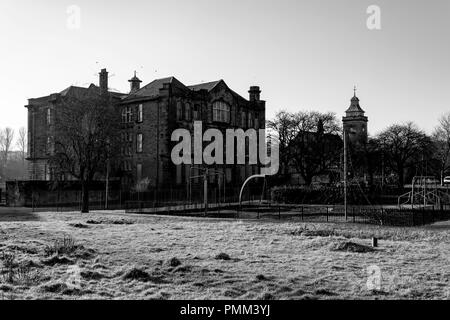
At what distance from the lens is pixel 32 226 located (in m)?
24.9

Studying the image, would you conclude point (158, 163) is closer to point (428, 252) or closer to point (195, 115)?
point (195, 115)

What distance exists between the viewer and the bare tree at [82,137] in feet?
128

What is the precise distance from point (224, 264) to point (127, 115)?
49.9 m

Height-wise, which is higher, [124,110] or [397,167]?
[124,110]

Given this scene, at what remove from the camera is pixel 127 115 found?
6184cm

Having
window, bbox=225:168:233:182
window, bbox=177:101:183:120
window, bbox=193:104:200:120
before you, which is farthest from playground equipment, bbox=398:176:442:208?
window, bbox=177:101:183:120

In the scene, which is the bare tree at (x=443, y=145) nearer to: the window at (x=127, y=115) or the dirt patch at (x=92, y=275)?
the window at (x=127, y=115)

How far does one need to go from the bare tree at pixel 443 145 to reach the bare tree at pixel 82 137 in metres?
48.5

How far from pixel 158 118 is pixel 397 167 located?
110 feet

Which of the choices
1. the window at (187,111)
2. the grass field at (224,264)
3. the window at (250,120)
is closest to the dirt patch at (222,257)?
the grass field at (224,264)

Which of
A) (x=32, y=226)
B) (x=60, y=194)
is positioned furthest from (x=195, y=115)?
(x=32, y=226)

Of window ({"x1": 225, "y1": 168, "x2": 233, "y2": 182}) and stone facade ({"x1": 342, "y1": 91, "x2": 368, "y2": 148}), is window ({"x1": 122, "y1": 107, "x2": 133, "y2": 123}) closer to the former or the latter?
window ({"x1": 225, "y1": 168, "x2": 233, "y2": 182})
